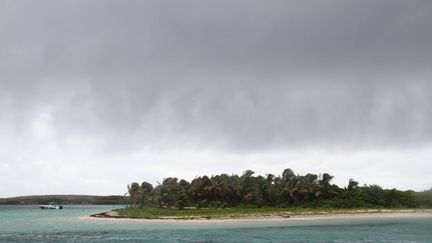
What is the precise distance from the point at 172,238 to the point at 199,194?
49896 millimetres

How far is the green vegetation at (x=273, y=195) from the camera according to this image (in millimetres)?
88312

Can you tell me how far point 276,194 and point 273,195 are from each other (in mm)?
819

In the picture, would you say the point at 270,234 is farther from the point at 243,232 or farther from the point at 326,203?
the point at 326,203

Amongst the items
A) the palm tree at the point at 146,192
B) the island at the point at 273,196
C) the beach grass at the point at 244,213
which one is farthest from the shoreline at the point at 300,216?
the palm tree at the point at 146,192

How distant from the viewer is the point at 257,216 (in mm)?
71188

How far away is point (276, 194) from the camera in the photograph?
91.2m

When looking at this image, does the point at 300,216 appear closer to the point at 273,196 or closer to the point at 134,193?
the point at 273,196

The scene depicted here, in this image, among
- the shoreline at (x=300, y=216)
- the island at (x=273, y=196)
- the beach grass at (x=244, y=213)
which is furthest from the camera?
the island at (x=273, y=196)

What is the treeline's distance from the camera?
291 feet

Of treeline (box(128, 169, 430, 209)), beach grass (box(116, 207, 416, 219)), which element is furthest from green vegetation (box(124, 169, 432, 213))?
beach grass (box(116, 207, 416, 219))

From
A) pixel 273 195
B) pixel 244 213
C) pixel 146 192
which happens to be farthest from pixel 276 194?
pixel 146 192

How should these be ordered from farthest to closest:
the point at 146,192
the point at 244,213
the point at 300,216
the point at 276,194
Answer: the point at 146,192
the point at 276,194
the point at 244,213
the point at 300,216

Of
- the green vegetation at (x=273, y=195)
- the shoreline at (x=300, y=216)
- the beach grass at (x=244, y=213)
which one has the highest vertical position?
the green vegetation at (x=273, y=195)

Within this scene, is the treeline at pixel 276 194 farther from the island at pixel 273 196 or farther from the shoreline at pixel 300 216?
the shoreline at pixel 300 216
